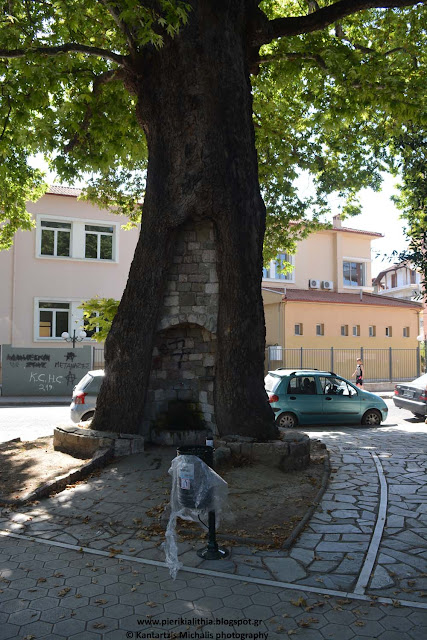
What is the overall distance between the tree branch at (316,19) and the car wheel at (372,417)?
9754 mm

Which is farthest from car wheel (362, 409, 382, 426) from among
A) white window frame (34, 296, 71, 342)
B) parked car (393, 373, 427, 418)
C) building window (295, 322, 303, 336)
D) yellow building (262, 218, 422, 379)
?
white window frame (34, 296, 71, 342)

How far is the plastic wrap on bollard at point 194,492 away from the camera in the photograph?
5.03 meters

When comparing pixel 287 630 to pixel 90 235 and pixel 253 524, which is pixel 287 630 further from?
pixel 90 235

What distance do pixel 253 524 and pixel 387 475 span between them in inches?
129

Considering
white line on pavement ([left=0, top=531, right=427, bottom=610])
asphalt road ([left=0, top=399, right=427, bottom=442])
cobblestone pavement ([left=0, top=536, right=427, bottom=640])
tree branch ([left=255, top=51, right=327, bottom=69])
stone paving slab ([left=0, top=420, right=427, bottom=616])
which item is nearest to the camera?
cobblestone pavement ([left=0, top=536, right=427, bottom=640])

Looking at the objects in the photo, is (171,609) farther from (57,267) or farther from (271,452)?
(57,267)

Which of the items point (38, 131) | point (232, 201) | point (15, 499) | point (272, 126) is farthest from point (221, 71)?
point (15, 499)

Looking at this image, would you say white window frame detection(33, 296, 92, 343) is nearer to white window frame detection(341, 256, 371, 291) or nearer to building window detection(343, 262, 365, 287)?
white window frame detection(341, 256, 371, 291)

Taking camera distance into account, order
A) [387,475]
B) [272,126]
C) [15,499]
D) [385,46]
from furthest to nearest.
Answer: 1. [272,126]
2. [385,46]
3. [387,475]
4. [15,499]

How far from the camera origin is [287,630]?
3.75 meters

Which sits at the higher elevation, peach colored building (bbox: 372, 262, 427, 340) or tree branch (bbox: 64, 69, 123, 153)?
peach colored building (bbox: 372, 262, 427, 340)

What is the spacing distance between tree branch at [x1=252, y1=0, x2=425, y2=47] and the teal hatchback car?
806 cm

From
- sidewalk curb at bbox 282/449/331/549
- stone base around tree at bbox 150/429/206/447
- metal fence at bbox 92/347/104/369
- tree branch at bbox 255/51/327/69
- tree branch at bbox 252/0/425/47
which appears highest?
tree branch at bbox 252/0/425/47

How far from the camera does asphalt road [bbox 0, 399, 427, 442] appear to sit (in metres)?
13.0
